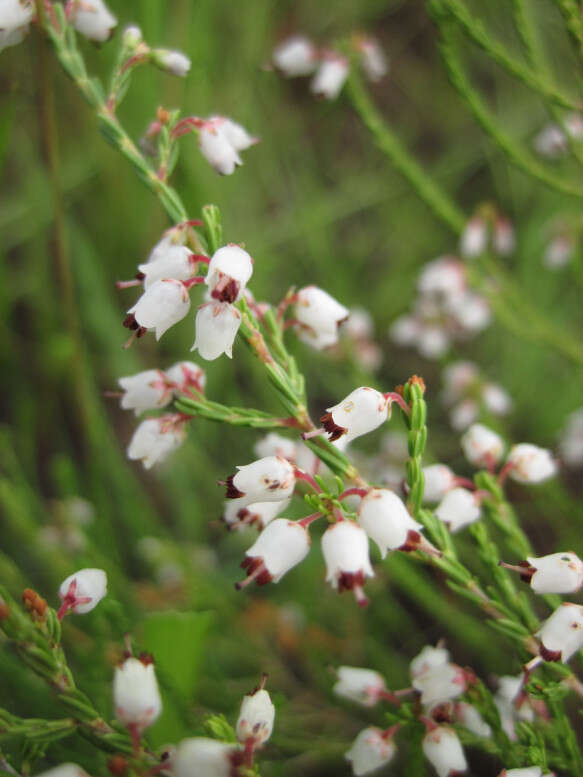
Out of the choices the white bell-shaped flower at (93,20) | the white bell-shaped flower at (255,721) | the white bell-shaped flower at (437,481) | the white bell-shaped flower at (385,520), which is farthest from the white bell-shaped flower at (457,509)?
the white bell-shaped flower at (93,20)

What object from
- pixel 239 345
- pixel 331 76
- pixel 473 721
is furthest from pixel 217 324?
pixel 239 345

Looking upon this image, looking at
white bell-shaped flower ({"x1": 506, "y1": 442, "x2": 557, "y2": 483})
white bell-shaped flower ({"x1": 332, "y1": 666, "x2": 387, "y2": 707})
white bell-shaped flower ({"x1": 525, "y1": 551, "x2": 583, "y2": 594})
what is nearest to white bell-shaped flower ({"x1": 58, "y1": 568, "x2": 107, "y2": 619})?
white bell-shaped flower ({"x1": 332, "y1": 666, "x2": 387, "y2": 707})

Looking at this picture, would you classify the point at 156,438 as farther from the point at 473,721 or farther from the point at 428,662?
the point at 473,721

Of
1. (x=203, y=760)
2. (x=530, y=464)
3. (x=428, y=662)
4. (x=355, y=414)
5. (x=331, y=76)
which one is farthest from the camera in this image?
(x=331, y=76)

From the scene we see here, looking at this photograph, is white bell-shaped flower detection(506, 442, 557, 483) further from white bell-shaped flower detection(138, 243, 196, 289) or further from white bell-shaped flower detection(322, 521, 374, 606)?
white bell-shaped flower detection(138, 243, 196, 289)

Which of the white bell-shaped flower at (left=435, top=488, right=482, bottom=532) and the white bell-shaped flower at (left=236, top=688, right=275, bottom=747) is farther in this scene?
the white bell-shaped flower at (left=435, top=488, right=482, bottom=532)

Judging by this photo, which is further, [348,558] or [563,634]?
[563,634]
